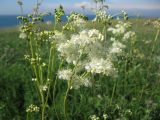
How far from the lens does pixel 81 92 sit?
7832 mm

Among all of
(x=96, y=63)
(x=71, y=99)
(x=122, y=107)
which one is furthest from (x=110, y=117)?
(x=96, y=63)

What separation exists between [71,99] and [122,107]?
3.17 ft

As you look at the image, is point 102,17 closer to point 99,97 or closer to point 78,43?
point 78,43

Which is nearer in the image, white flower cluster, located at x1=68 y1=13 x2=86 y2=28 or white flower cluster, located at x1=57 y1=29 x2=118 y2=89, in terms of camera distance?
white flower cluster, located at x1=57 y1=29 x2=118 y2=89

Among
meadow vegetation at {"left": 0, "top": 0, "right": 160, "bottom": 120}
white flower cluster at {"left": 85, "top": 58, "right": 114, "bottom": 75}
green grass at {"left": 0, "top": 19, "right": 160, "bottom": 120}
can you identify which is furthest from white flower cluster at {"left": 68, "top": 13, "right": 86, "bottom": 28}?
green grass at {"left": 0, "top": 19, "right": 160, "bottom": 120}

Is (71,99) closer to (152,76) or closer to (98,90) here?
(98,90)

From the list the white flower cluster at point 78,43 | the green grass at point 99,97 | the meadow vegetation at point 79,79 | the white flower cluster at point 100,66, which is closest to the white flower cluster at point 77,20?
the meadow vegetation at point 79,79

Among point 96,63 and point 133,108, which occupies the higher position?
point 96,63

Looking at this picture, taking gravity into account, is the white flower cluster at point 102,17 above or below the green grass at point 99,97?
above

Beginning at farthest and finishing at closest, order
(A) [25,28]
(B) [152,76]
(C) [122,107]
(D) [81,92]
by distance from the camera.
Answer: (B) [152,76] < (D) [81,92] < (C) [122,107] < (A) [25,28]

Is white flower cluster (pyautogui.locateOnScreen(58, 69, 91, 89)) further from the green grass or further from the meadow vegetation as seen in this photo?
the green grass

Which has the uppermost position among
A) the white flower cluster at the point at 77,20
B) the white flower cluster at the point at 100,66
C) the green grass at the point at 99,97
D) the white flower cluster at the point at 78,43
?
the white flower cluster at the point at 77,20

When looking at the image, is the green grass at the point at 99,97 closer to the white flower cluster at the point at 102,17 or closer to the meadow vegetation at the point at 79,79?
the meadow vegetation at the point at 79,79

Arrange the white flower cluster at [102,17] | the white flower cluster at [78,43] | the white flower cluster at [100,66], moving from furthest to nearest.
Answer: the white flower cluster at [102,17] < the white flower cluster at [100,66] < the white flower cluster at [78,43]
